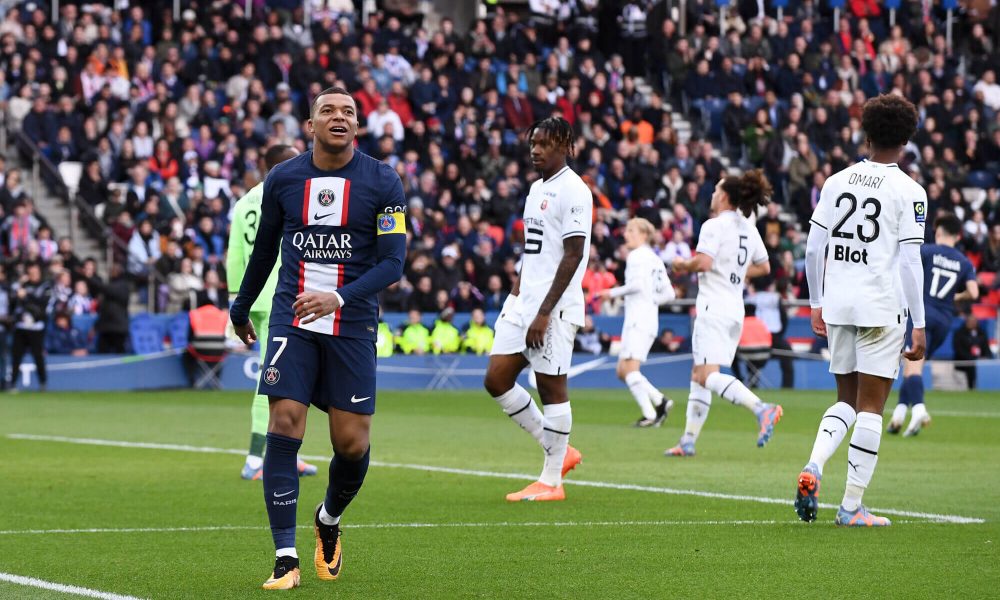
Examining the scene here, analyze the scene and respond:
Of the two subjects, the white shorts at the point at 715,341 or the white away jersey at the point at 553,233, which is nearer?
the white away jersey at the point at 553,233

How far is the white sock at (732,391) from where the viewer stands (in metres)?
14.4

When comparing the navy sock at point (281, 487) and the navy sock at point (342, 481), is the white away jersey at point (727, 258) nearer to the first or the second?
the navy sock at point (342, 481)

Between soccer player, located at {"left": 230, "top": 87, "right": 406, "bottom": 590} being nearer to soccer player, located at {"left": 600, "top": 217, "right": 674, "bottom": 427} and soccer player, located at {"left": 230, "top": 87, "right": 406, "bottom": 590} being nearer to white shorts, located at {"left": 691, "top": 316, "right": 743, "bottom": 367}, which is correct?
white shorts, located at {"left": 691, "top": 316, "right": 743, "bottom": 367}

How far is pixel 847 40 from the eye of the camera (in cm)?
3825

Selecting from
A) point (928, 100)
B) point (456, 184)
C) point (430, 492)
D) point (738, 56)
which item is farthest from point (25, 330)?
point (928, 100)

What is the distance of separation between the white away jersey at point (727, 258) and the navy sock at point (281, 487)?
7.61 m

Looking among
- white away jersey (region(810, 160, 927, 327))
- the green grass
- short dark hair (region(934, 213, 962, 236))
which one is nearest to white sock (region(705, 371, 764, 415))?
the green grass

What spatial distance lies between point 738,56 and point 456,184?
8884mm

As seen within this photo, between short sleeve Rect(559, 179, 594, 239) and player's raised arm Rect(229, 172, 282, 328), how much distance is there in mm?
3298

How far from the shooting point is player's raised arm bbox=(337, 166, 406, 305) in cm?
736

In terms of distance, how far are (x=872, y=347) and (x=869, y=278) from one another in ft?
1.27

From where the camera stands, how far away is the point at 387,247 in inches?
294

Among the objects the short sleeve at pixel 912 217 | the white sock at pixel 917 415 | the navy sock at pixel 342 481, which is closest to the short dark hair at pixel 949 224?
the white sock at pixel 917 415

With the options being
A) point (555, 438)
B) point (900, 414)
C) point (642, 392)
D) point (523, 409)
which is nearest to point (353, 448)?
point (555, 438)
